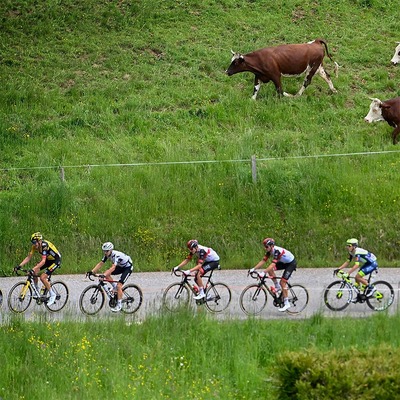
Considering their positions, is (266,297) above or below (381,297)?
below

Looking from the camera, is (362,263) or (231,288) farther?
(231,288)

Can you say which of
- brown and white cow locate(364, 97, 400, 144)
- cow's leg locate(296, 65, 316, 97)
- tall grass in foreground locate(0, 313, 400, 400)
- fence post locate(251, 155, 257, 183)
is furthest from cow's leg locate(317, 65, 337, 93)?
tall grass in foreground locate(0, 313, 400, 400)

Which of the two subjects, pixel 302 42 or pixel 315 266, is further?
Result: pixel 302 42

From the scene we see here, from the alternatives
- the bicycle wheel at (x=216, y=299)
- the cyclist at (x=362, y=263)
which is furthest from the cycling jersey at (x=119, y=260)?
the cyclist at (x=362, y=263)

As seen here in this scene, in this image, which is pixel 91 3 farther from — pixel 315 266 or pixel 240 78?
pixel 315 266

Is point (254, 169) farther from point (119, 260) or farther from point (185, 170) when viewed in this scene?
point (119, 260)

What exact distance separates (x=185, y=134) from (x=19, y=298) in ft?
31.1

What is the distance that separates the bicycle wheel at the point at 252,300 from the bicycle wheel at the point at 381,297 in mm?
2220

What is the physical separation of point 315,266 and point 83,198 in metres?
6.63

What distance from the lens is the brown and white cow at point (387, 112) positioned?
1113 inches

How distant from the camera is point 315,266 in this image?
2438 cm

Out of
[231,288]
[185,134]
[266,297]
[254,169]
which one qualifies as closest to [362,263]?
[266,297]

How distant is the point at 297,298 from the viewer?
67.9ft

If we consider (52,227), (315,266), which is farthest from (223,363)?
(52,227)
